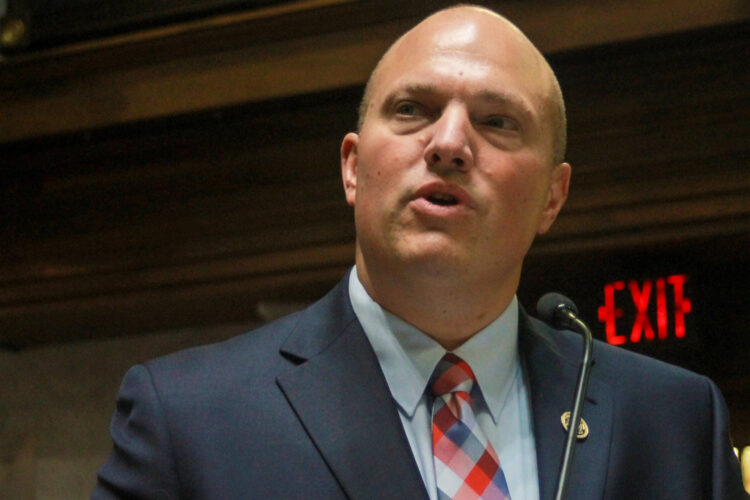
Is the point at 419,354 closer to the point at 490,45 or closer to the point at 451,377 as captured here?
the point at 451,377

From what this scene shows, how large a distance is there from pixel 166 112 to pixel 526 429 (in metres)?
2.42

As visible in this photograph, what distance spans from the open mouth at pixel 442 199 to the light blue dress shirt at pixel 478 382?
21 cm

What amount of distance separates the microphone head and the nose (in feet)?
0.77

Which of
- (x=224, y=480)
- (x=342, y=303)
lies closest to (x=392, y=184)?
(x=342, y=303)

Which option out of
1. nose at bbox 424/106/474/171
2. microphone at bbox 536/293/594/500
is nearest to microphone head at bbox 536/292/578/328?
microphone at bbox 536/293/594/500

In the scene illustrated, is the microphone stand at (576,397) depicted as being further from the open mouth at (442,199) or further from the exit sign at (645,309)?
the exit sign at (645,309)

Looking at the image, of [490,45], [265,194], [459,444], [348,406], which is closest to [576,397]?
[459,444]

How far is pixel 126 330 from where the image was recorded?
14.4 feet

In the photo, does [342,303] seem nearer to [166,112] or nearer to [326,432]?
[326,432]

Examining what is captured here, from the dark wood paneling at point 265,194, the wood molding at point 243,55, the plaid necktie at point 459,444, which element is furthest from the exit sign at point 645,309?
the plaid necktie at point 459,444

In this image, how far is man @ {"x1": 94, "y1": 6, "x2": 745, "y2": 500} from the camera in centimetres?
168

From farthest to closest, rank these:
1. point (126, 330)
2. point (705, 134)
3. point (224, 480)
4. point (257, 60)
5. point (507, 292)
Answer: point (126, 330)
point (257, 60)
point (705, 134)
point (507, 292)
point (224, 480)

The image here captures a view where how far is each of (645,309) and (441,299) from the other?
1.84 m

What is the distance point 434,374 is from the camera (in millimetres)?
1832
